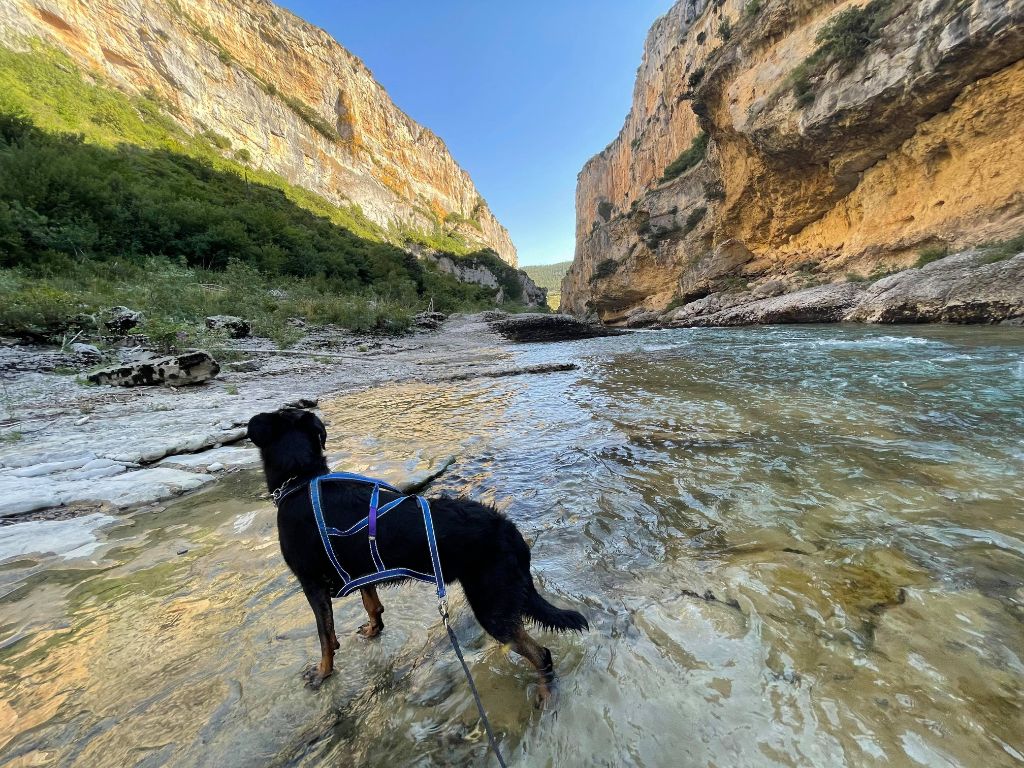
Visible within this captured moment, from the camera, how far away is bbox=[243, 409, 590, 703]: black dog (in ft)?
5.41

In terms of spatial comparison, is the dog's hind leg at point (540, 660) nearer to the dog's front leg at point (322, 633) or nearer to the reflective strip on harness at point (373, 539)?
the reflective strip on harness at point (373, 539)

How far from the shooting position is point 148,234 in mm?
21578

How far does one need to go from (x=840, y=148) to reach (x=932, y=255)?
27.1 feet

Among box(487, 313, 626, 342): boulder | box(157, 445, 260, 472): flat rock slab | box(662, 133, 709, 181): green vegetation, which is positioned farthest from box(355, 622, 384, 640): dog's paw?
box(662, 133, 709, 181): green vegetation

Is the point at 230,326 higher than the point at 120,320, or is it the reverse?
the point at 120,320

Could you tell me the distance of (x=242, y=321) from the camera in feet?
43.9

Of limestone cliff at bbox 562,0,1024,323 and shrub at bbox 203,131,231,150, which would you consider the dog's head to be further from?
shrub at bbox 203,131,231,150

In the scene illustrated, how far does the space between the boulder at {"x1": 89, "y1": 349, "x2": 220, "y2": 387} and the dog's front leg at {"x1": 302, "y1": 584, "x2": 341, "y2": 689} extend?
8.31 metres

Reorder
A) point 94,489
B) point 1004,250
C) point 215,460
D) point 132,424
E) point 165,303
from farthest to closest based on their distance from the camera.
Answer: point 1004,250 < point 165,303 < point 132,424 < point 215,460 < point 94,489

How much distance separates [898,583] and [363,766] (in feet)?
8.64

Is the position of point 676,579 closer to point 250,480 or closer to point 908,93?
point 250,480

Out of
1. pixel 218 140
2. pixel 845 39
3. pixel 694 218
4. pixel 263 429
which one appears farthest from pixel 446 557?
pixel 218 140

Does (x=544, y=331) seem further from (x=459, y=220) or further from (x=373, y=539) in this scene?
(x=459, y=220)

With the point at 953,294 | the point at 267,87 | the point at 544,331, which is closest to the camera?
the point at 953,294
